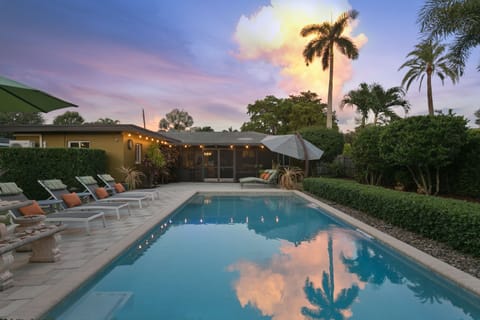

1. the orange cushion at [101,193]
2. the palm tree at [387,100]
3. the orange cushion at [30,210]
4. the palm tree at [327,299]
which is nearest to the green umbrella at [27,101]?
the orange cushion at [30,210]

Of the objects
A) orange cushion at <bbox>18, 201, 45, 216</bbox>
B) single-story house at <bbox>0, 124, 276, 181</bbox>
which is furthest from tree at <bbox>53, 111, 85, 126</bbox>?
orange cushion at <bbox>18, 201, 45, 216</bbox>

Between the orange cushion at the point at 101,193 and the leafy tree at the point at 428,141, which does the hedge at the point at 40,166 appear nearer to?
the orange cushion at the point at 101,193

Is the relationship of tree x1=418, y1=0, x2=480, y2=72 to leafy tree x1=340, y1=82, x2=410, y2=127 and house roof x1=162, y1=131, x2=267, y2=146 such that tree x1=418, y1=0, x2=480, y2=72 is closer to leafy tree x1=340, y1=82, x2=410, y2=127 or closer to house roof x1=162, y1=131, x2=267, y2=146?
house roof x1=162, y1=131, x2=267, y2=146

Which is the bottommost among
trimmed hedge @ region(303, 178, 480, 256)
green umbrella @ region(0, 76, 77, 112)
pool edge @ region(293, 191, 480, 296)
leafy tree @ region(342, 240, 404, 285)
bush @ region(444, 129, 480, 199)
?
leafy tree @ region(342, 240, 404, 285)

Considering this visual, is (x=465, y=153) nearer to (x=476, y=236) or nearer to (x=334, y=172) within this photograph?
(x=476, y=236)

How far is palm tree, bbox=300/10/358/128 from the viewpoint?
22.9 m

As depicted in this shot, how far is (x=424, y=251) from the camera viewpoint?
16.0 feet

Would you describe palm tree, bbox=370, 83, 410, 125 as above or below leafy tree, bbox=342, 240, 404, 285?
above

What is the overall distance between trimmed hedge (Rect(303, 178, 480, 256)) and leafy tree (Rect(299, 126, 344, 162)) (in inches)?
352

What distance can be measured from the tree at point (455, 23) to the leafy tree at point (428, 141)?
2755 millimetres

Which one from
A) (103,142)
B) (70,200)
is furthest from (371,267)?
(103,142)

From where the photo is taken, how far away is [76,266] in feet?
13.6

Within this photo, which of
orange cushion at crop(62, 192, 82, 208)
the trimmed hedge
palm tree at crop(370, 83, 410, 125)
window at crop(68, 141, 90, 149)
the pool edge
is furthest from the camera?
palm tree at crop(370, 83, 410, 125)

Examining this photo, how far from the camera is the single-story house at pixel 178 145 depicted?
13.1 meters
